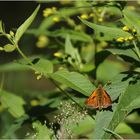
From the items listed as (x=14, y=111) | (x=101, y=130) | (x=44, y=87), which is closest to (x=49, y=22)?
(x=14, y=111)

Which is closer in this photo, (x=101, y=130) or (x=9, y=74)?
(x=101, y=130)

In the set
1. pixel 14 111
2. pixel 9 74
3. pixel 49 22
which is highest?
pixel 49 22

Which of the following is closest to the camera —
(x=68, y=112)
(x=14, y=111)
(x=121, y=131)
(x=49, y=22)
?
(x=68, y=112)

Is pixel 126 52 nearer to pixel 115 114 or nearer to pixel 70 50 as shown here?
pixel 115 114

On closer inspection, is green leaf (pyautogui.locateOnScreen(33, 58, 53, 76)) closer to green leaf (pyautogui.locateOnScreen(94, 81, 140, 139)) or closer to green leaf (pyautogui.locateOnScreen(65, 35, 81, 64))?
green leaf (pyautogui.locateOnScreen(94, 81, 140, 139))

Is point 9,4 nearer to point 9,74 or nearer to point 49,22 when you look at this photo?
point 9,74

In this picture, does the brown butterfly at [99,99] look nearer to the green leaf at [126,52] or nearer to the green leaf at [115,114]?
the green leaf at [115,114]
